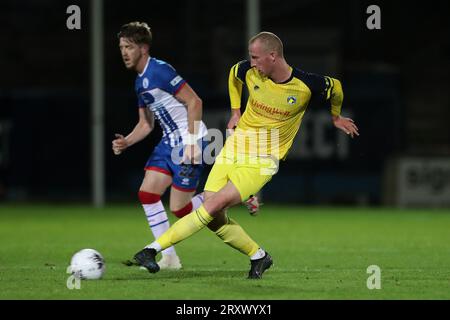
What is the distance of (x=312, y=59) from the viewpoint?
67.6ft

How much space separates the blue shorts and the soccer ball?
1.33m

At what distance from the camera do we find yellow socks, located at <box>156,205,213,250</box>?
780cm

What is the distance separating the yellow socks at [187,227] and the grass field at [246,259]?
33 cm

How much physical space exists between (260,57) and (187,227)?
4.51ft

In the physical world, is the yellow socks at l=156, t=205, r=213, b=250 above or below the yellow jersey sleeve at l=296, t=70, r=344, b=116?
below

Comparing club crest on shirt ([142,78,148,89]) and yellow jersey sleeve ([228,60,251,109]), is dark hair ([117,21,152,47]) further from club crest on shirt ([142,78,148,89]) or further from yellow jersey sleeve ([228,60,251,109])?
yellow jersey sleeve ([228,60,251,109])

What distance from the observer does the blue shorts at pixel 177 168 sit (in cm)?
910

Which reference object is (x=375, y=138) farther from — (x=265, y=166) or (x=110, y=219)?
(x=265, y=166)

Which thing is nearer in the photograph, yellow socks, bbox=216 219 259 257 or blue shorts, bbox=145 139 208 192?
yellow socks, bbox=216 219 259 257
